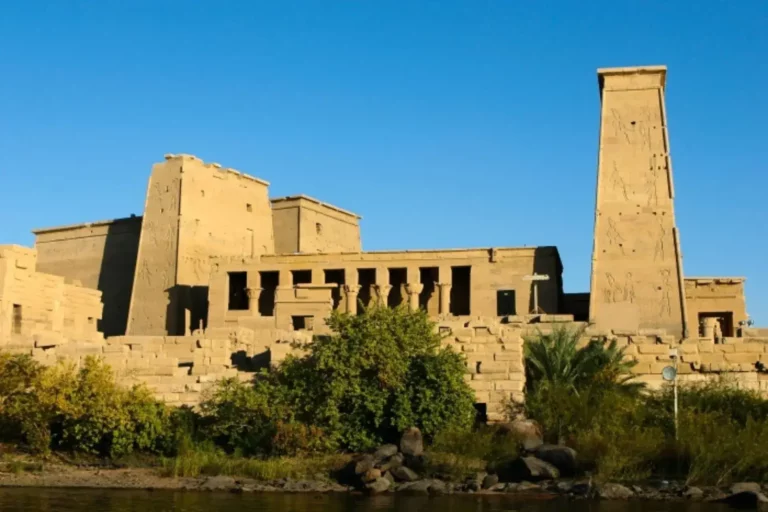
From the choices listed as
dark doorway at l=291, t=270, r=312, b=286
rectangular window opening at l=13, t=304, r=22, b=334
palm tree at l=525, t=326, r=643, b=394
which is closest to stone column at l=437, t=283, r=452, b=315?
dark doorway at l=291, t=270, r=312, b=286

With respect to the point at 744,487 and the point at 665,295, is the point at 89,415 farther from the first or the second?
the point at 665,295

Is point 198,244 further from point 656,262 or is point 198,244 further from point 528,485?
point 528,485

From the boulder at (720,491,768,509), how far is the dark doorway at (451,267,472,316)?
64.6 feet

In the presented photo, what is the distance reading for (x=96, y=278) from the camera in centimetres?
3938

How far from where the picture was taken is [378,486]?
16484mm

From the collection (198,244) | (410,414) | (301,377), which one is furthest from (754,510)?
(198,244)

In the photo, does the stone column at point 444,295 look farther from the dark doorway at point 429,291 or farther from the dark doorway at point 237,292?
the dark doorway at point 237,292

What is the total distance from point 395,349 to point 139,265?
19.0 metres

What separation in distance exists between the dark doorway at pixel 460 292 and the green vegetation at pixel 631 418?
12.4 meters

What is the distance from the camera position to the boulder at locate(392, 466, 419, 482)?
55.4 feet

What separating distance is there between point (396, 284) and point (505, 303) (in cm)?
467

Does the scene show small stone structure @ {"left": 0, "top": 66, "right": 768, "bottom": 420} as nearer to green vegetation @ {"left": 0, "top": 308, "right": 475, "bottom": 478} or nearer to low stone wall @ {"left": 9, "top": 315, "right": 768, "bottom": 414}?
low stone wall @ {"left": 9, "top": 315, "right": 768, "bottom": 414}

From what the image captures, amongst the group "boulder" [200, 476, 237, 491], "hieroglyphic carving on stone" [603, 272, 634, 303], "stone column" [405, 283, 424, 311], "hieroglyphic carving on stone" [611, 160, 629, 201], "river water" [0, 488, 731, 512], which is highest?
"hieroglyphic carving on stone" [611, 160, 629, 201]

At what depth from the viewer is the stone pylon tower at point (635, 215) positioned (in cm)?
2836
